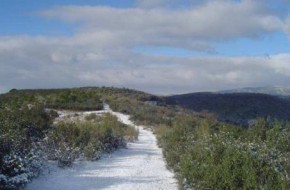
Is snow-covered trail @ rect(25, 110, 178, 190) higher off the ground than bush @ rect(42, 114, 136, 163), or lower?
lower

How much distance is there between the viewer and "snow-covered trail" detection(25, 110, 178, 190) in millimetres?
13484

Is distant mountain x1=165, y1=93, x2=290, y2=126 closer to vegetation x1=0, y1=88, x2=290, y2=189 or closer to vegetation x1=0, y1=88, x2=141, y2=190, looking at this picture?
vegetation x1=0, y1=88, x2=290, y2=189

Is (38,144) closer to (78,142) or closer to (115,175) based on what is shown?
(78,142)

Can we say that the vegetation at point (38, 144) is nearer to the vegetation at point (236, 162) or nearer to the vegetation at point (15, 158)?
the vegetation at point (15, 158)

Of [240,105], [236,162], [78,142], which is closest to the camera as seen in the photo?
[236,162]

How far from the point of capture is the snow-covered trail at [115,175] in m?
13.5

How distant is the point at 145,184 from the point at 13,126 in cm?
538

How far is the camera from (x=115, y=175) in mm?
15047

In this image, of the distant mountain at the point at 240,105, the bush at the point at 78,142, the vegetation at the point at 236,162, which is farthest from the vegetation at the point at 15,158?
the distant mountain at the point at 240,105

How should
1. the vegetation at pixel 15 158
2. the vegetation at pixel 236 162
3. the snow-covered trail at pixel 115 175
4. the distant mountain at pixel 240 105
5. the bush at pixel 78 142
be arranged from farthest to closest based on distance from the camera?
the distant mountain at pixel 240 105 < the bush at pixel 78 142 < the snow-covered trail at pixel 115 175 < the vegetation at pixel 15 158 < the vegetation at pixel 236 162

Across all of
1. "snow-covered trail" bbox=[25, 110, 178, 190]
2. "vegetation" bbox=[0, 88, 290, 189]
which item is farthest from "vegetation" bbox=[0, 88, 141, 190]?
"snow-covered trail" bbox=[25, 110, 178, 190]

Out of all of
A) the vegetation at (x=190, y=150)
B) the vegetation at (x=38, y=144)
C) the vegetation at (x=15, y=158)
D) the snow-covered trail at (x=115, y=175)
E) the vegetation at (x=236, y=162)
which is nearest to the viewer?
the vegetation at (x=236, y=162)

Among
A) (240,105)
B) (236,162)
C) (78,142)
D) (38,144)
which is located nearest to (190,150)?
(236,162)

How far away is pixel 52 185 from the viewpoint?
1338 centimetres
